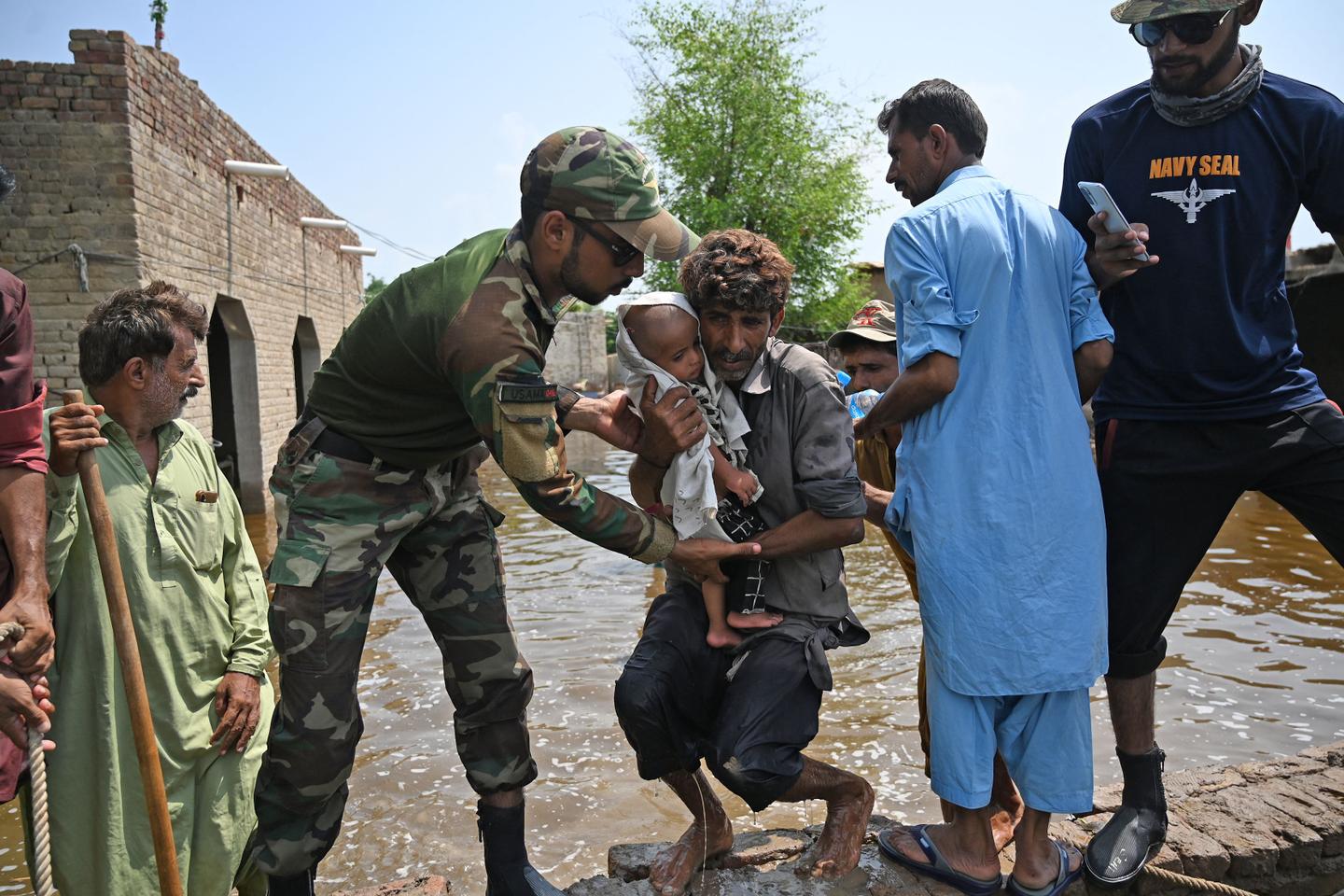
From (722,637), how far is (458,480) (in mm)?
969

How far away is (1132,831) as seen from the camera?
117 inches

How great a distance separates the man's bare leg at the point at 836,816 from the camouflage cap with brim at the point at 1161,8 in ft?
7.82

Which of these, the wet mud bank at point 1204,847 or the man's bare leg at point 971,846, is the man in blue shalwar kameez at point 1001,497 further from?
the wet mud bank at point 1204,847

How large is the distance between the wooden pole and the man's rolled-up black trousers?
1392 mm

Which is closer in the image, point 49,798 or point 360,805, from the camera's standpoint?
point 49,798

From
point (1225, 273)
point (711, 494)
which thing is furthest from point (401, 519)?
point (1225, 273)

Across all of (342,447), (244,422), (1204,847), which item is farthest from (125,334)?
(244,422)

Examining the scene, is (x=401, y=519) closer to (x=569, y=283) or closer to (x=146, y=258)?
(x=569, y=283)

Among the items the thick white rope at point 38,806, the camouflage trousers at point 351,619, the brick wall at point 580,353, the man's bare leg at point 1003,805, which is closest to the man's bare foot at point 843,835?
the man's bare leg at point 1003,805

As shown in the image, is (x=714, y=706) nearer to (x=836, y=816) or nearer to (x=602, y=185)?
(x=836, y=816)

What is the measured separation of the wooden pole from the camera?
2785 millimetres

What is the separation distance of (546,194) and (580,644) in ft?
17.9

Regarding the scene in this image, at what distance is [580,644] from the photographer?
24.5 feet

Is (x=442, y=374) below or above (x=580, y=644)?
above
